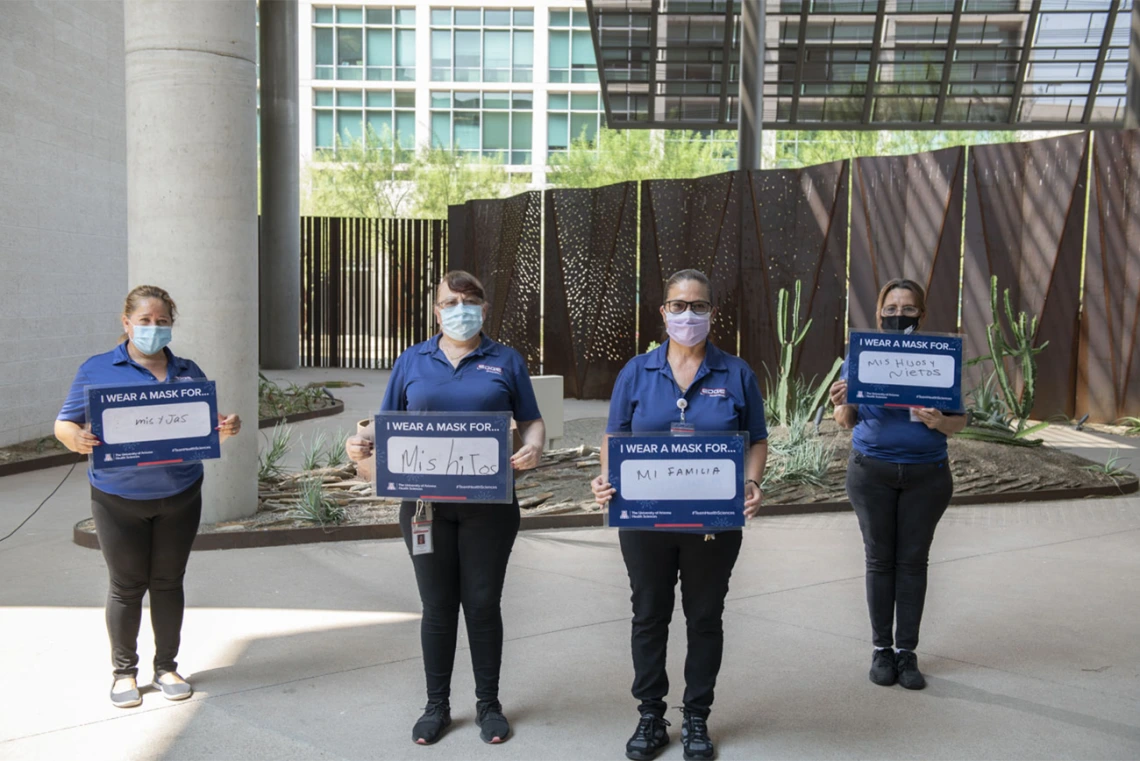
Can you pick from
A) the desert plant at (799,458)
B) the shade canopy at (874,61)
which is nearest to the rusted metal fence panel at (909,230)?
the desert plant at (799,458)

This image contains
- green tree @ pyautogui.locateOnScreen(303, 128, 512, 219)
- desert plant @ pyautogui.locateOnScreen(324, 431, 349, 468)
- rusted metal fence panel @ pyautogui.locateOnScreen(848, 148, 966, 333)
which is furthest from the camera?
green tree @ pyautogui.locateOnScreen(303, 128, 512, 219)

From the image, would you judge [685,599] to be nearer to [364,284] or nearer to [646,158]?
[364,284]

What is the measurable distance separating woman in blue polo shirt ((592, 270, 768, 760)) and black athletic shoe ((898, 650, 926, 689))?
1169 millimetres

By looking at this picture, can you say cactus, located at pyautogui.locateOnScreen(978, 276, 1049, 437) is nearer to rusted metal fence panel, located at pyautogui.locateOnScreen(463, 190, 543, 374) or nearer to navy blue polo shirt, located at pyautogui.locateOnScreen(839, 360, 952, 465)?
navy blue polo shirt, located at pyautogui.locateOnScreen(839, 360, 952, 465)

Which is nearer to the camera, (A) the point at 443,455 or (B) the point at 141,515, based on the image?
(A) the point at 443,455

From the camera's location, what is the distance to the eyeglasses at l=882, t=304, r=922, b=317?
5.09 metres

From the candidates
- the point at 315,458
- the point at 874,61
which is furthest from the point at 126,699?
the point at 874,61

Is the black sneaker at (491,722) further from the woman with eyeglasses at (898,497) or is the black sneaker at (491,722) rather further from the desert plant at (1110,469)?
the desert plant at (1110,469)

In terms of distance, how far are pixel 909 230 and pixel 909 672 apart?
9.80m

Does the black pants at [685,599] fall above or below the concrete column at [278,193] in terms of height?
below

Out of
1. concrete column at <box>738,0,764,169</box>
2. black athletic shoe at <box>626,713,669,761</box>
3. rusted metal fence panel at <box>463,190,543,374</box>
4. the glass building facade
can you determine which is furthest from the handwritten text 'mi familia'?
the glass building facade

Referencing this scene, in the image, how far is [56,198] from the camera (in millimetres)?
12250

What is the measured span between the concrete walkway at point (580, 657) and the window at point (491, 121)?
5558 cm

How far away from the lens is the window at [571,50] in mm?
61688
